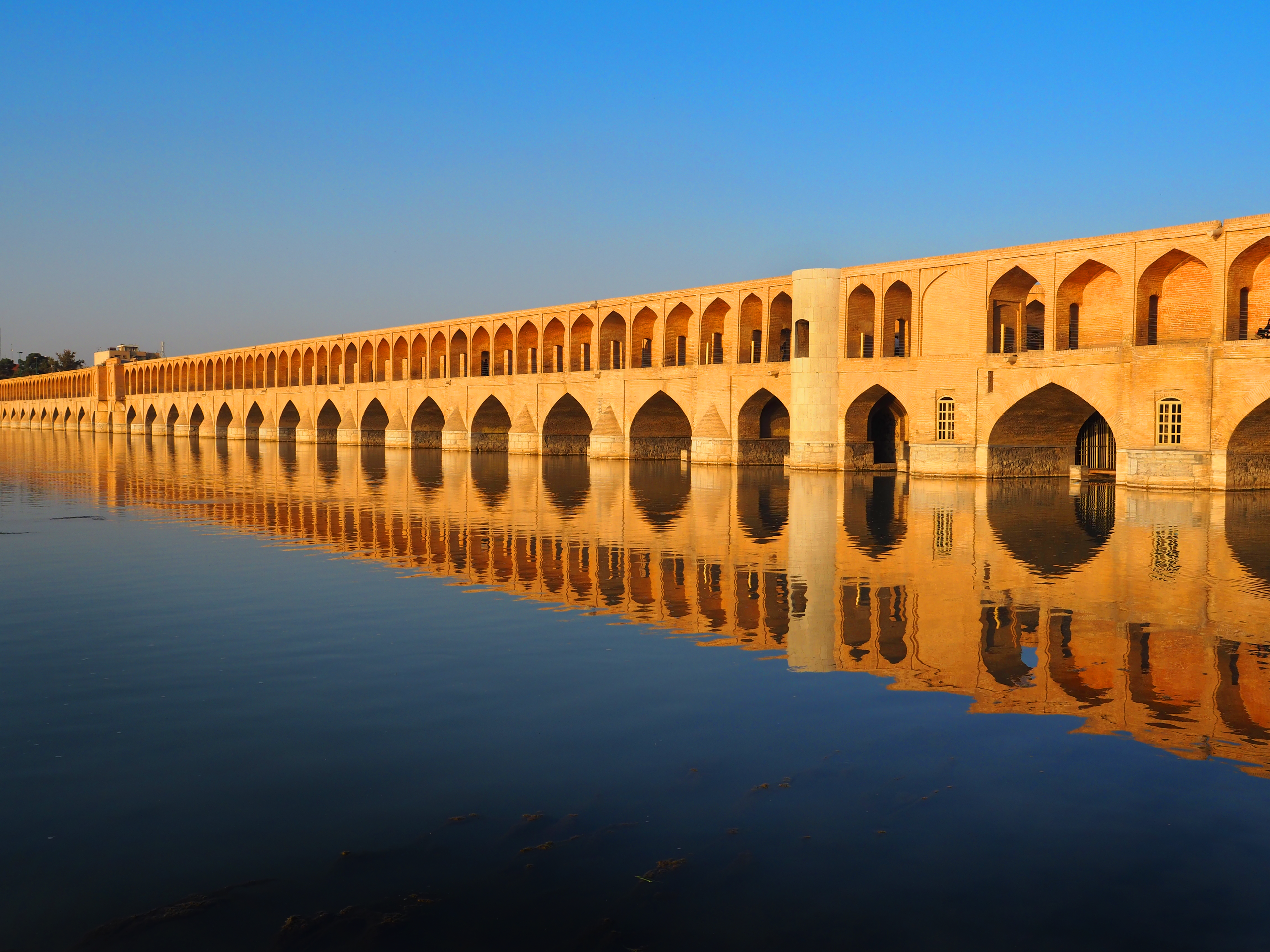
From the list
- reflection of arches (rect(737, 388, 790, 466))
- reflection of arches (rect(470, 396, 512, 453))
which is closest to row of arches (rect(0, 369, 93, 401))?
reflection of arches (rect(470, 396, 512, 453))

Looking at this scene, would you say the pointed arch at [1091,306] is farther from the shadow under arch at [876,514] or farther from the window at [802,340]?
Answer: the window at [802,340]

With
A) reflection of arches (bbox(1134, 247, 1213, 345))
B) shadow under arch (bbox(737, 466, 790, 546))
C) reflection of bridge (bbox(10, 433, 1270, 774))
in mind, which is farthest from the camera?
reflection of arches (bbox(1134, 247, 1213, 345))

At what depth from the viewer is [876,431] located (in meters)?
30.6

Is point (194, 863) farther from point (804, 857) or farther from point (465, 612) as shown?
point (465, 612)

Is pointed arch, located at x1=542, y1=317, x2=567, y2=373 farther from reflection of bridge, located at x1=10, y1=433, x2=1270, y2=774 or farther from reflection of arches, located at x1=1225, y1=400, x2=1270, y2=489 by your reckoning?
reflection of arches, located at x1=1225, y1=400, x2=1270, y2=489

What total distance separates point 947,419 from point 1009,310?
2.87 m

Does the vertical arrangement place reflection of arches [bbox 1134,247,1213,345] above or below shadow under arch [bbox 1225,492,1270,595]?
above

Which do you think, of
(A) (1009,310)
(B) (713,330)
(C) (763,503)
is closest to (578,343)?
(B) (713,330)

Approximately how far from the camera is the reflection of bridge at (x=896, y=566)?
19.4 ft

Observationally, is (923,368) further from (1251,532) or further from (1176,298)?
(1251,532)

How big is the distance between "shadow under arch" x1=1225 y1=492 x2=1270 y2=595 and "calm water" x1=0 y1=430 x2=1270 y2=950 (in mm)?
170

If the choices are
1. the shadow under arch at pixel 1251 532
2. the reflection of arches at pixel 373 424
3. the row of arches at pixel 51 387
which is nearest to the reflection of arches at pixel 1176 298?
Answer: the shadow under arch at pixel 1251 532

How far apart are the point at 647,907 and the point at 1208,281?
22343mm

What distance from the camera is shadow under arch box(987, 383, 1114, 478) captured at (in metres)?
24.2
